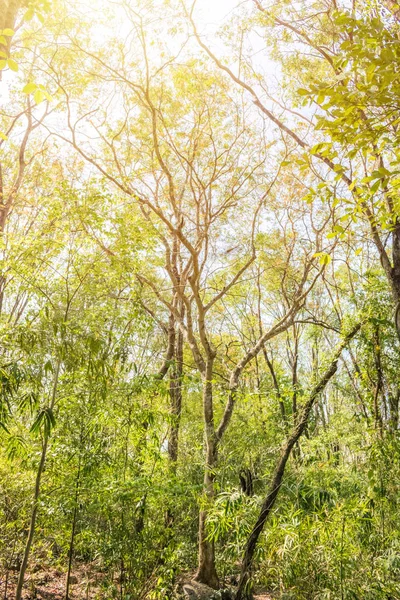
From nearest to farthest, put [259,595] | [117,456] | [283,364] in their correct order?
[117,456]
[259,595]
[283,364]

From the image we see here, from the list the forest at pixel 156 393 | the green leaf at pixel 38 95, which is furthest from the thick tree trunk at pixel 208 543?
the green leaf at pixel 38 95

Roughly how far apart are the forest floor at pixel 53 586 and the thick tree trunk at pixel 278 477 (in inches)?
62.8

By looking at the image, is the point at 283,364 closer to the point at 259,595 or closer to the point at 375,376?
the point at 259,595

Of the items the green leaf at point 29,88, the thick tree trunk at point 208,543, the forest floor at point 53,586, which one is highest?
the green leaf at point 29,88

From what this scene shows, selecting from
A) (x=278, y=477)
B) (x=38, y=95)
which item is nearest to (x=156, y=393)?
(x=278, y=477)

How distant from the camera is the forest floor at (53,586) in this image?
189 inches

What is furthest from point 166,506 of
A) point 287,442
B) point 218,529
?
point 287,442

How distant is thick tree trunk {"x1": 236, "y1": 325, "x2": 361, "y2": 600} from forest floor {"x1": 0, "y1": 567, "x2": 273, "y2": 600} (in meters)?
1.59

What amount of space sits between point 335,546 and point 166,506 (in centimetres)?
159

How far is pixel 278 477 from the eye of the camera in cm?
402

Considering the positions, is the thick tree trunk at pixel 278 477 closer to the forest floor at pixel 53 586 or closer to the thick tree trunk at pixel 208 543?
the thick tree trunk at pixel 208 543

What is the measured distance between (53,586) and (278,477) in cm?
404

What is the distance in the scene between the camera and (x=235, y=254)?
866 cm

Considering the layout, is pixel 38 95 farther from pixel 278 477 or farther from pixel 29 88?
pixel 278 477
